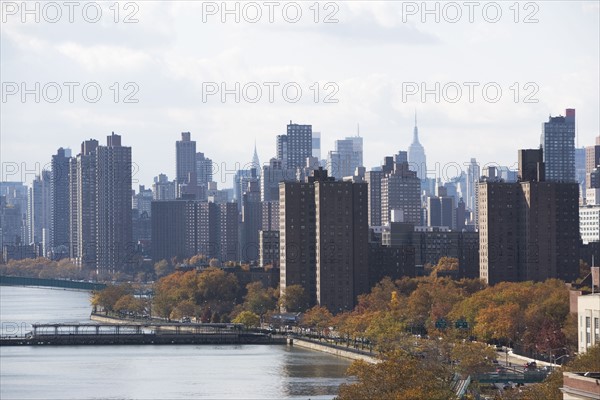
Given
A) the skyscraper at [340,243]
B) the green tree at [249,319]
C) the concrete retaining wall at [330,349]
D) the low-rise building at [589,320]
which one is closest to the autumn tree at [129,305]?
the green tree at [249,319]

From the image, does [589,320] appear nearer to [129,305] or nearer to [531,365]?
[531,365]

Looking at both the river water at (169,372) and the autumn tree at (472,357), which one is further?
the river water at (169,372)

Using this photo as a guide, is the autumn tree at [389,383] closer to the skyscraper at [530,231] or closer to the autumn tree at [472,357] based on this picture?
the autumn tree at [472,357]

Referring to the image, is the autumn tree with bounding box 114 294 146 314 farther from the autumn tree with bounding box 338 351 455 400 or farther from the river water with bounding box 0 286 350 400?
the autumn tree with bounding box 338 351 455 400

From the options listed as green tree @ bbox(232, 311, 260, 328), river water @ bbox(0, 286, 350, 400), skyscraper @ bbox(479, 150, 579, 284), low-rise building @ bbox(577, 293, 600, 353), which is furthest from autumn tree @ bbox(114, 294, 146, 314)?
low-rise building @ bbox(577, 293, 600, 353)

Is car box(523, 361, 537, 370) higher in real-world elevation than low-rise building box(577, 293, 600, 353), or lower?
lower

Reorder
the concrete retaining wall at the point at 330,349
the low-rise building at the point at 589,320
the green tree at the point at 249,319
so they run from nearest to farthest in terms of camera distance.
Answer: the low-rise building at the point at 589,320
the concrete retaining wall at the point at 330,349
the green tree at the point at 249,319

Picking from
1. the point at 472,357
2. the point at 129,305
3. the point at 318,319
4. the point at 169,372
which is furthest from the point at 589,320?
the point at 129,305

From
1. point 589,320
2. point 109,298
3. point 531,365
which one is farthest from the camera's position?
point 109,298
